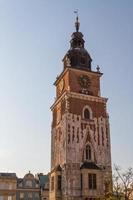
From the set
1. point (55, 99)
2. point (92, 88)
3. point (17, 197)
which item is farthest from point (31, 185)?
point (92, 88)

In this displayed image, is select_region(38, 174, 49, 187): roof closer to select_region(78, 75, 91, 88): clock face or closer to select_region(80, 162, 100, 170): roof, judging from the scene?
select_region(80, 162, 100, 170): roof

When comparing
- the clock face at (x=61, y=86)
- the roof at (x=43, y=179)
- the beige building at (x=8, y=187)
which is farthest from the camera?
the roof at (x=43, y=179)

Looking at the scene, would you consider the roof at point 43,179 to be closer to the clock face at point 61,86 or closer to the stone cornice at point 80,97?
the stone cornice at point 80,97

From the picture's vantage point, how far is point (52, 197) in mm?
51281

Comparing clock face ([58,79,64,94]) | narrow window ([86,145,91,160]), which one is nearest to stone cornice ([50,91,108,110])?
clock face ([58,79,64,94])

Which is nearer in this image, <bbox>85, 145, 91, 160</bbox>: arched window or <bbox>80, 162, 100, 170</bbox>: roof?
<bbox>80, 162, 100, 170</bbox>: roof

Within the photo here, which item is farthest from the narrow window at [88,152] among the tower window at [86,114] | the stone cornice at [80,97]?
the stone cornice at [80,97]

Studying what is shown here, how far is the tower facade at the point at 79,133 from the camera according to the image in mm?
49312

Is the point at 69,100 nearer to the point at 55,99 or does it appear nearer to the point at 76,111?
the point at 76,111

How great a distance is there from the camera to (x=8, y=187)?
72.0 metres

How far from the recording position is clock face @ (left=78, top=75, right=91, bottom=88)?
57156mm

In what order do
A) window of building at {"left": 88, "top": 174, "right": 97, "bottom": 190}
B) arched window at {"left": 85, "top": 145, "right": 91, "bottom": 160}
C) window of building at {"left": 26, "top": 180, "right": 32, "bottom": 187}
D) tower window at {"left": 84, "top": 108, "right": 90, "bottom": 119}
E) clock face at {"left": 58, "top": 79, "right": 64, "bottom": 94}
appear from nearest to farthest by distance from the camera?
window of building at {"left": 88, "top": 174, "right": 97, "bottom": 190} → arched window at {"left": 85, "top": 145, "right": 91, "bottom": 160} → tower window at {"left": 84, "top": 108, "right": 90, "bottom": 119} → clock face at {"left": 58, "top": 79, "right": 64, "bottom": 94} → window of building at {"left": 26, "top": 180, "right": 32, "bottom": 187}

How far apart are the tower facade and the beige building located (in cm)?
1993

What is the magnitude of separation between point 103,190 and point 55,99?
18254 millimetres
